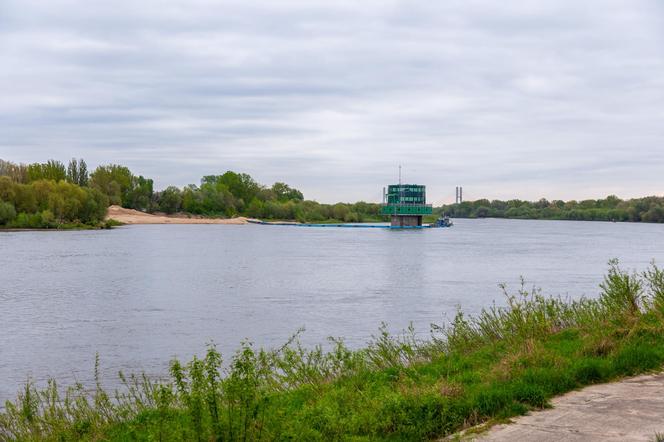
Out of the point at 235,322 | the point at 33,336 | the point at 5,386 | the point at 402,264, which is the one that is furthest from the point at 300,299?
the point at 402,264

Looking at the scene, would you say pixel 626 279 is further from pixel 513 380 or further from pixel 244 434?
pixel 244 434

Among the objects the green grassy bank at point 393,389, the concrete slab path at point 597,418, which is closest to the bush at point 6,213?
the green grassy bank at point 393,389

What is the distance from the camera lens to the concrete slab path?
7.47 metres

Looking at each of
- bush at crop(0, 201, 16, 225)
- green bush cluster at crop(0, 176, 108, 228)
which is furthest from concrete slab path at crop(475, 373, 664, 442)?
green bush cluster at crop(0, 176, 108, 228)

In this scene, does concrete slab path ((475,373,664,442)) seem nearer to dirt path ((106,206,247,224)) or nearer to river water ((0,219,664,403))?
river water ((0,219,664,403))

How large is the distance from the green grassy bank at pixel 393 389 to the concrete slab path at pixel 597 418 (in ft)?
1.17

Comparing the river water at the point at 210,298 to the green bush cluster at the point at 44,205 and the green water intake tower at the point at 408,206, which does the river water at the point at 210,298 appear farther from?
the green water intake tower at the point at 408,206

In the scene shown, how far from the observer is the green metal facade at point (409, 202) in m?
173

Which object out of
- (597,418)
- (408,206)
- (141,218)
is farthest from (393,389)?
(141,218)

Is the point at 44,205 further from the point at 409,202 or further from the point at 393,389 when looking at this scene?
the point at 393,389

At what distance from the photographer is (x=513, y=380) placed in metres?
9.60

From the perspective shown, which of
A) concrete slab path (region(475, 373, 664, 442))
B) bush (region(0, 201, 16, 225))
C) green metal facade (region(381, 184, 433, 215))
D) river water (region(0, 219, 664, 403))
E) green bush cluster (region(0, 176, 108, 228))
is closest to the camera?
concrete slab path (region(475, 373, 664, 442))

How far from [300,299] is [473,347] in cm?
2160

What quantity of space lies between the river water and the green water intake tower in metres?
107
